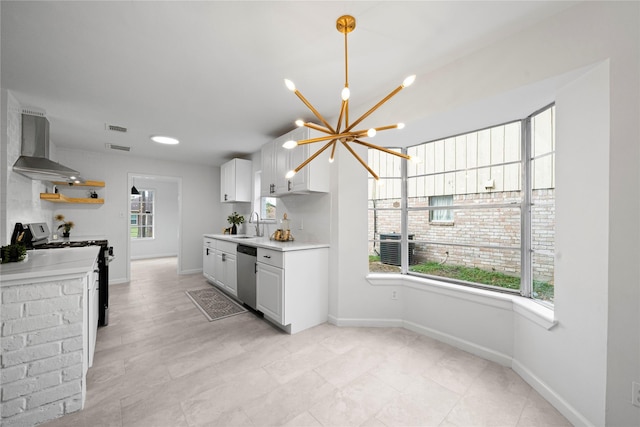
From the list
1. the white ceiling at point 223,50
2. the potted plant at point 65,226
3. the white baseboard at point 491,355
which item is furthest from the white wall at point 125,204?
the white baseboard at point 491,355

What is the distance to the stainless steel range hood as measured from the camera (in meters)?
2.46

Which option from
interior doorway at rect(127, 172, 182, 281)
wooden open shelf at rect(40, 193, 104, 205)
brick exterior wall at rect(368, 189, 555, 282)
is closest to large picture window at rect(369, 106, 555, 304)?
brick exterior wall at rect(368, 189, 555, 282)

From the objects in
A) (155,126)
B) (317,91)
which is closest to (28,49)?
(155,126)

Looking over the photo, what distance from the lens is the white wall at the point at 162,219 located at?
7489mm

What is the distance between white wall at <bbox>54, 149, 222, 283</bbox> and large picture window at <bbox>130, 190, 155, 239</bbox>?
2.94m

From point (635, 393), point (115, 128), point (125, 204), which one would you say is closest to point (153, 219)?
point (125, 204)

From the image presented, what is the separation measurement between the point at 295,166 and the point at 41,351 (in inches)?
102

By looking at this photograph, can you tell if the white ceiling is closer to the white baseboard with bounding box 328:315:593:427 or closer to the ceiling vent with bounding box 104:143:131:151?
the ceiling vent with bounding box 104:143:131:151

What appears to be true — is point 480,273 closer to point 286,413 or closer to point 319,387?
point 319,387

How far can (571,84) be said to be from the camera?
5.33ft

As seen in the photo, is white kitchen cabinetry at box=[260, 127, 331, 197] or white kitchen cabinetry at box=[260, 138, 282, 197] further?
white kitchen cabinetry at box=[260, 138, 282, 197]

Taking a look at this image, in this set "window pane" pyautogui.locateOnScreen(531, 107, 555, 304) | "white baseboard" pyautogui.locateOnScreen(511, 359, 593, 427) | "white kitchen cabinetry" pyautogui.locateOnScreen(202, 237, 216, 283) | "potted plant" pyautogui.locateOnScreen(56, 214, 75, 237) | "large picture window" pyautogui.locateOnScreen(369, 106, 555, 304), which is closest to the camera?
"white baseboard" pyautogui.locateOnScreen(511, 359, 593, 427)

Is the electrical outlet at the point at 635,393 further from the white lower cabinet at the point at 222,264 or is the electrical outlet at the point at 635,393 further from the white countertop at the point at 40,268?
the white lower cabinet at the point at 222,264

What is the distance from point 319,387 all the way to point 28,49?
3.31 meters
